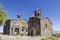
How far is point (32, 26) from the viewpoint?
6550cm

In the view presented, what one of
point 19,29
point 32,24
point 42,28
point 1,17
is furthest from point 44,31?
point 1,17

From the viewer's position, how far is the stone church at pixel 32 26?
6316cm

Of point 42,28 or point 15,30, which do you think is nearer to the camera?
point 42,28

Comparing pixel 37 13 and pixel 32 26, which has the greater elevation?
pixel 37 13

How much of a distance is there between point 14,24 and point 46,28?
15.4 metres

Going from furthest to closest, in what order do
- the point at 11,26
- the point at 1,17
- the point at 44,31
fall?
1. the point at 11,26
2. the point at 44,31
3. the point at 1,17

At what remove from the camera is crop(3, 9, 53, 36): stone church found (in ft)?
207

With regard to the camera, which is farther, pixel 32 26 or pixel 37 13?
pixel 37 13

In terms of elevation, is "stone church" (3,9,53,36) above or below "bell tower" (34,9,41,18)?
below

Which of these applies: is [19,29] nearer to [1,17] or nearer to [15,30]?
[15,30]

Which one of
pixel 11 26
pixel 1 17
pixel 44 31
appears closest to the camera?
pixel 1 17

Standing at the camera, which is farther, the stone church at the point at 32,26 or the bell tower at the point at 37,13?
the bell tower at the point at 37,13

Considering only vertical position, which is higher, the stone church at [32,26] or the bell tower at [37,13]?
the bell tower at [37,13]

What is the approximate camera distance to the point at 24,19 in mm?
70625
